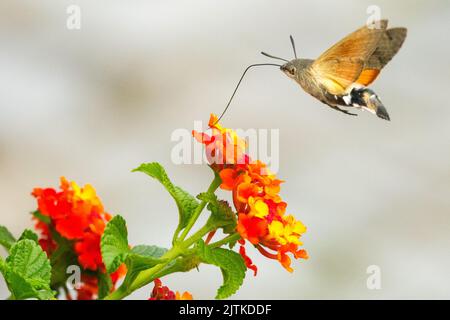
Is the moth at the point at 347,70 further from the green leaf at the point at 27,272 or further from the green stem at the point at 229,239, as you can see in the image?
the green leaf at the point at 27,272

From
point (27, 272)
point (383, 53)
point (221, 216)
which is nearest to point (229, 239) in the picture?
point (221, 216)

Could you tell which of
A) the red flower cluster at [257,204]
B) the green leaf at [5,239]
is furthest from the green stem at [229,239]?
the green leaf at [5,239]

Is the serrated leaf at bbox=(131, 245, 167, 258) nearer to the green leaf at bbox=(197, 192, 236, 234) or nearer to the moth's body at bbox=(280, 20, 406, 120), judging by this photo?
the green leaf at bbox=(197, 192, 236, 234)

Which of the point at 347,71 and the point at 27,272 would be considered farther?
the point at 347,71

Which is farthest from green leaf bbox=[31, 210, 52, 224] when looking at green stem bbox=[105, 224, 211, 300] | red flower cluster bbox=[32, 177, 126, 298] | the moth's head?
the moth's head

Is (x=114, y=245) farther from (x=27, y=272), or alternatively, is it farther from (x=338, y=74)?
(x=338, y=74)

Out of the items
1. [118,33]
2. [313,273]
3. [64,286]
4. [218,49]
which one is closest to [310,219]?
[313,273]
